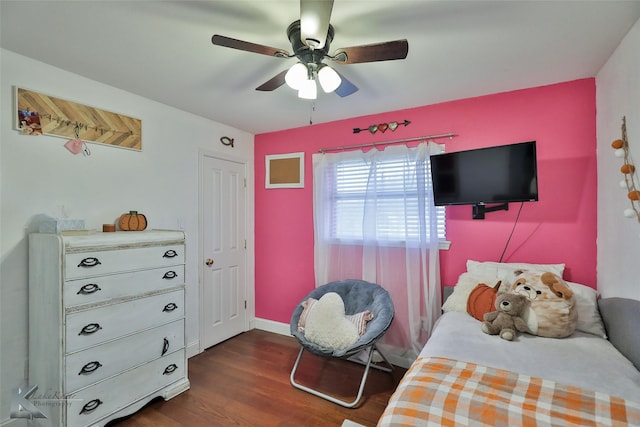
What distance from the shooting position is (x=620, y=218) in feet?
5.96

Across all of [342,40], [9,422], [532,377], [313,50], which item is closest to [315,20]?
[313,50]

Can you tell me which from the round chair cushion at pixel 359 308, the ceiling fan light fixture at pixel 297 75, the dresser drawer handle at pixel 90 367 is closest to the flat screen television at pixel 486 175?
the round chair cushion at pixel 359 308

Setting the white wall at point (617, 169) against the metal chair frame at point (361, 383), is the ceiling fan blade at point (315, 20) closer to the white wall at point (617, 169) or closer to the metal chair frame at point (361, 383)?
the white wall at point (617, 169)

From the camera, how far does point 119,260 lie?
198 cm

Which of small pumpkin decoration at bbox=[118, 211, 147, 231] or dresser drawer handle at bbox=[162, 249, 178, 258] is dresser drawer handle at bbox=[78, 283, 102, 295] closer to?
dresser drawer handle at bbox=[162, 249, 178, 258]

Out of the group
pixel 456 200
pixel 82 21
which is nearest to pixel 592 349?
pixel 456 200

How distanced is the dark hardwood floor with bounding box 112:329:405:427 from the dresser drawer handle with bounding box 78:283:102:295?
0.97 meters

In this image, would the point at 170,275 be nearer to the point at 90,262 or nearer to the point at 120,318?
the point at 120,318

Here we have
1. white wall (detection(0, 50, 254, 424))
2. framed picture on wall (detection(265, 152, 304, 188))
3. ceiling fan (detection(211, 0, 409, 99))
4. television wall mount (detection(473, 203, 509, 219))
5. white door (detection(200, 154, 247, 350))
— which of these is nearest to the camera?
ceiling fan (detection(211, 0, 409, 99))

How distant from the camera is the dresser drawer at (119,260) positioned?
177cm

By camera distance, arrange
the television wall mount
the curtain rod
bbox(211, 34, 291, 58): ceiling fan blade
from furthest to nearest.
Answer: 1. the curtain rod
2. the television wall mount
3. bbox(211, 34, 291, 58): ceiling fan blade

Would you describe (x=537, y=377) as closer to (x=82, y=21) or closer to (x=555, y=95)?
(x=555, y=95)

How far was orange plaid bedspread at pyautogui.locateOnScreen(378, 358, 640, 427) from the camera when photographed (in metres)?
1.08

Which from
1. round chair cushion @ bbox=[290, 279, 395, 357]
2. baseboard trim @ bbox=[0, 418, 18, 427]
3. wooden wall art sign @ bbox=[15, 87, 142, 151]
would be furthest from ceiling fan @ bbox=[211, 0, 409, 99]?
baseboard trim @ bbox=[0, 418, 18, 427]
